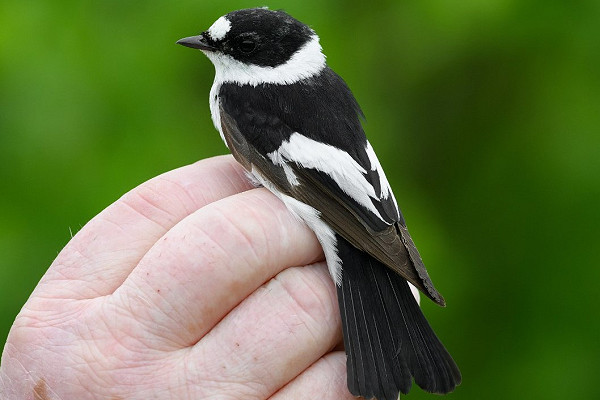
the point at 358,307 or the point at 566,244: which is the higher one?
the point at 358,307

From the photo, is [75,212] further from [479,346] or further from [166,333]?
[479,346]

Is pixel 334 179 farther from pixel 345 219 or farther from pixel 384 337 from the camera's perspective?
pixel 384 337

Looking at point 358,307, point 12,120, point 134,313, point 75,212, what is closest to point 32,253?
point 75,212

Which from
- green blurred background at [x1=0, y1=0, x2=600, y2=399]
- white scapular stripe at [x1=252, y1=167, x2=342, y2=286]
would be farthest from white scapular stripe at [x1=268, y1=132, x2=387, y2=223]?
green blurred background at [x1=0, y1=0, x2=600, y2=399]

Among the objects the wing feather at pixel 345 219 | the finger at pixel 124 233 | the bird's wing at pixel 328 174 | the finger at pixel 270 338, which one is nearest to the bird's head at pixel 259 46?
the bird's wing at pixel 328 174

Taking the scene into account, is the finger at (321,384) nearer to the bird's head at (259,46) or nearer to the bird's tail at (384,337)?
the bird's tail at (384,337)

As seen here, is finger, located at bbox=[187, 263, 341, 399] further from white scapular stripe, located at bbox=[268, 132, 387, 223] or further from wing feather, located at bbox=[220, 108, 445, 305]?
white scapular stripe, located at bbox=[268, 132, 387, 223]

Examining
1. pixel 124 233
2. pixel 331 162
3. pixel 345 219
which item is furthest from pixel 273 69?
pixel 124 233

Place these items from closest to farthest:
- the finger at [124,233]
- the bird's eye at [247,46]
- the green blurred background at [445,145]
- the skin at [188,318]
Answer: the skin at [188,318]
the finger at [124,233]
the bird's eye at [247,46]
the green blurred background at [445,145]
